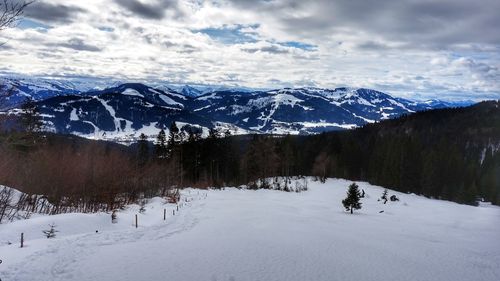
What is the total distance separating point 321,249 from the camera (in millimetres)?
25234

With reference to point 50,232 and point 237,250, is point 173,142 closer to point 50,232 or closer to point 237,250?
point 50,232

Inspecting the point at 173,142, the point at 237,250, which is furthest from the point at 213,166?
the point at 237,250

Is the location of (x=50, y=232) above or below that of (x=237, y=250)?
above

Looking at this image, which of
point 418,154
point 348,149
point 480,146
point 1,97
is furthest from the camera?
point 480,146

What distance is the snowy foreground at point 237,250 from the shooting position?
1794 cm

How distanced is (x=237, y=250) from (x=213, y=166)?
7490cm

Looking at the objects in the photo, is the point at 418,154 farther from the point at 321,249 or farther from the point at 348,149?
the point at 321,249

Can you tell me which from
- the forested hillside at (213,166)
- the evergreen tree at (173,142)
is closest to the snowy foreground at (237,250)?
the forested hillside at (213,166)

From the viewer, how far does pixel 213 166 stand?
98.0m

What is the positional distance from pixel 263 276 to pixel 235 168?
83904mm

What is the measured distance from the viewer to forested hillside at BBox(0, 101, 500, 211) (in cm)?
4109

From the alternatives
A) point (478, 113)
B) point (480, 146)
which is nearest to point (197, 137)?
point (480, 146)

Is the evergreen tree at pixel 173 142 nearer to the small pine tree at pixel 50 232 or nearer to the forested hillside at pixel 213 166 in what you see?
the forested hillside at pixel 213 166

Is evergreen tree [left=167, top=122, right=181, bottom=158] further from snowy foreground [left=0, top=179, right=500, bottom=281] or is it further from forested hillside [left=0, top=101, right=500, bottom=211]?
snowy foreground [left=0, top=179, right=500, bottom=281]
